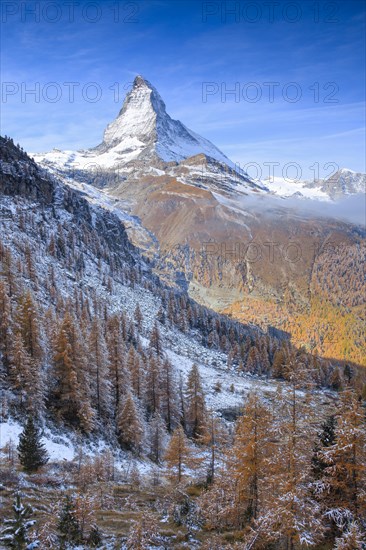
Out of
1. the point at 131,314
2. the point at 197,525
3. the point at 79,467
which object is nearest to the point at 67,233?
the point at 131,314

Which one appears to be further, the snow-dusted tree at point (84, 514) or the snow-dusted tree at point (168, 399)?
the snow-dusted tree at point (168, 399)

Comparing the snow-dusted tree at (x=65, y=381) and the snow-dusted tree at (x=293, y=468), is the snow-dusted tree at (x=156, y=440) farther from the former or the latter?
the snow-dusted tree at (x=293, y=468)

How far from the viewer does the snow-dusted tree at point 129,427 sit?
1660 inches

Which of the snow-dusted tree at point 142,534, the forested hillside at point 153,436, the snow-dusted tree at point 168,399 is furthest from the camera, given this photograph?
the snow-dusted tree at point 168,399

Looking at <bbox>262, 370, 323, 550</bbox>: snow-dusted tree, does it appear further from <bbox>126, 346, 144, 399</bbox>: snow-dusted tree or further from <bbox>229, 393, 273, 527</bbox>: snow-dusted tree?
<bbox>126, 346, 144, 399</bbox>: snow-dusted tree

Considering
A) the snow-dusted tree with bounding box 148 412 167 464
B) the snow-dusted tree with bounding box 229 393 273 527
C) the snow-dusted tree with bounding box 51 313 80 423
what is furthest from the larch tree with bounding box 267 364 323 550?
the snow-dusted tree with bounding box 148 412 167 464

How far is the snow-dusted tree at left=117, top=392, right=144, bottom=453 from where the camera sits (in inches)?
1660

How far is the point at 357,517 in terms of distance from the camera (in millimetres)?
17953

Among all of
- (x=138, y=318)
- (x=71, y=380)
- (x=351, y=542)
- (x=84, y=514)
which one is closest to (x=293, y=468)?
(x=351, y=542)

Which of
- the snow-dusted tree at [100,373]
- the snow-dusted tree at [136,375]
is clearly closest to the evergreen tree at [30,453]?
the snow-dusted tree at [100,373]

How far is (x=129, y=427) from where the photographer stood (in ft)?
138

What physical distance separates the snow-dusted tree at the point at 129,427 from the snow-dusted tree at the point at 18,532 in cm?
2435

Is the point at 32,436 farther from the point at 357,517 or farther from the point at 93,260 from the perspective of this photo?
the point at 93,260

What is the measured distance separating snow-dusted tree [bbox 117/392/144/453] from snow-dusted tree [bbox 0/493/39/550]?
79.9 ft
